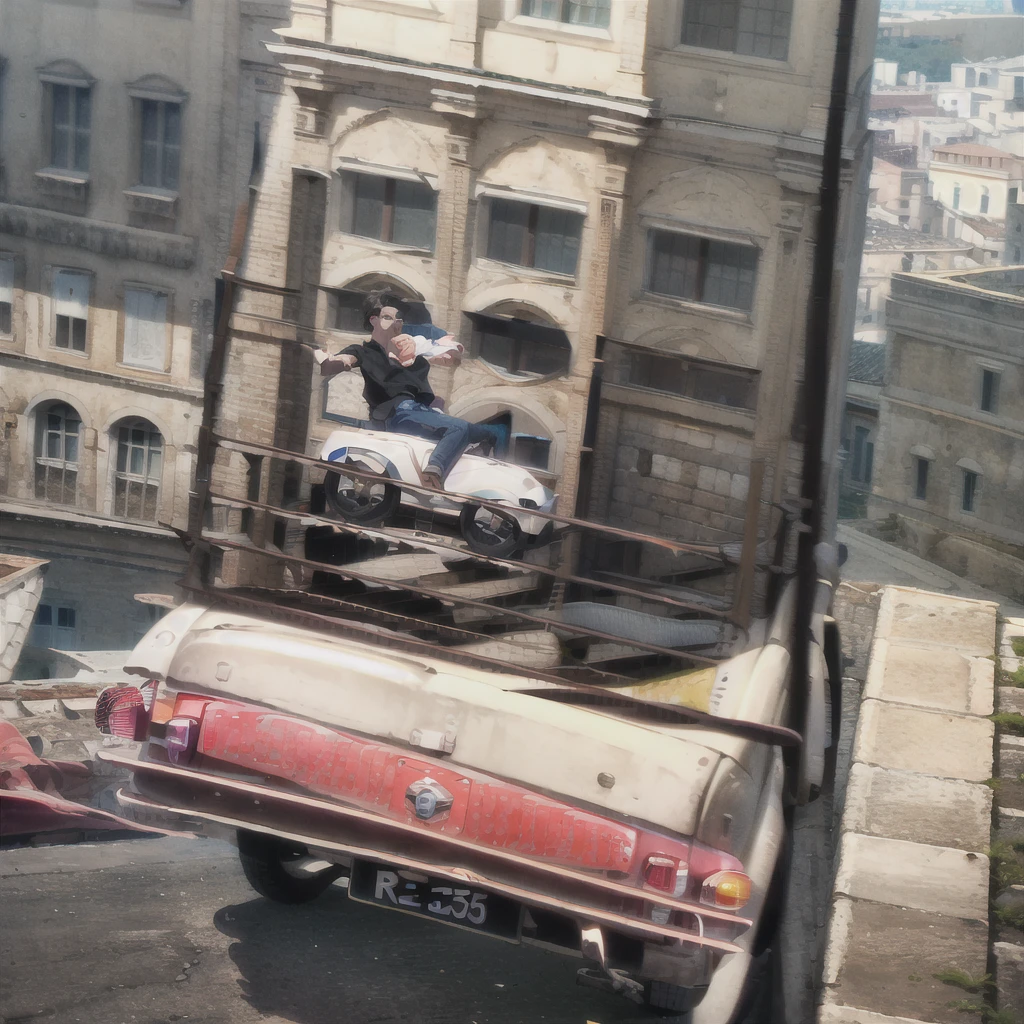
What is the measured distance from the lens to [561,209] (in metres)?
10.2

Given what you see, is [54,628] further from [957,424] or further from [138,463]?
[957,424]

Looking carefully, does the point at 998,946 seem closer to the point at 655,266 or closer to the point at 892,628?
the point at 892,628

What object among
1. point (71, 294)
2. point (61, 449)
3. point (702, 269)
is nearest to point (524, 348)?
point (702, 269)

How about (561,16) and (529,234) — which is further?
(529,234)

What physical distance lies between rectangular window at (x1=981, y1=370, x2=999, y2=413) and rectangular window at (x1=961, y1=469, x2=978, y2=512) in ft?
4.49

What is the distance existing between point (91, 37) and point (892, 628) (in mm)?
10803

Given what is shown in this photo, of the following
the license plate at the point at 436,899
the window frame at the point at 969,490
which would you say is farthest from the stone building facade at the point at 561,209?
the window frame at the point at 969,490

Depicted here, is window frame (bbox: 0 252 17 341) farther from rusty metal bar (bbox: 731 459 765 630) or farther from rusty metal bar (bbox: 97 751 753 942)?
rusty metal bar (bbox: 731 459 765 630)

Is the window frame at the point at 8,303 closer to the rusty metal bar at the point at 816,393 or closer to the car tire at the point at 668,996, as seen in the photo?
the rusty metal bar at the point at 816,393

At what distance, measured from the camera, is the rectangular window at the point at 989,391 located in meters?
25.2

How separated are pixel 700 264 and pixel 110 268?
25.3ft

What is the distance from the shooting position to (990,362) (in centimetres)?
2525

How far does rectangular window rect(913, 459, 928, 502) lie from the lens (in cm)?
2686

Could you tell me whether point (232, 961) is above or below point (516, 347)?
below
